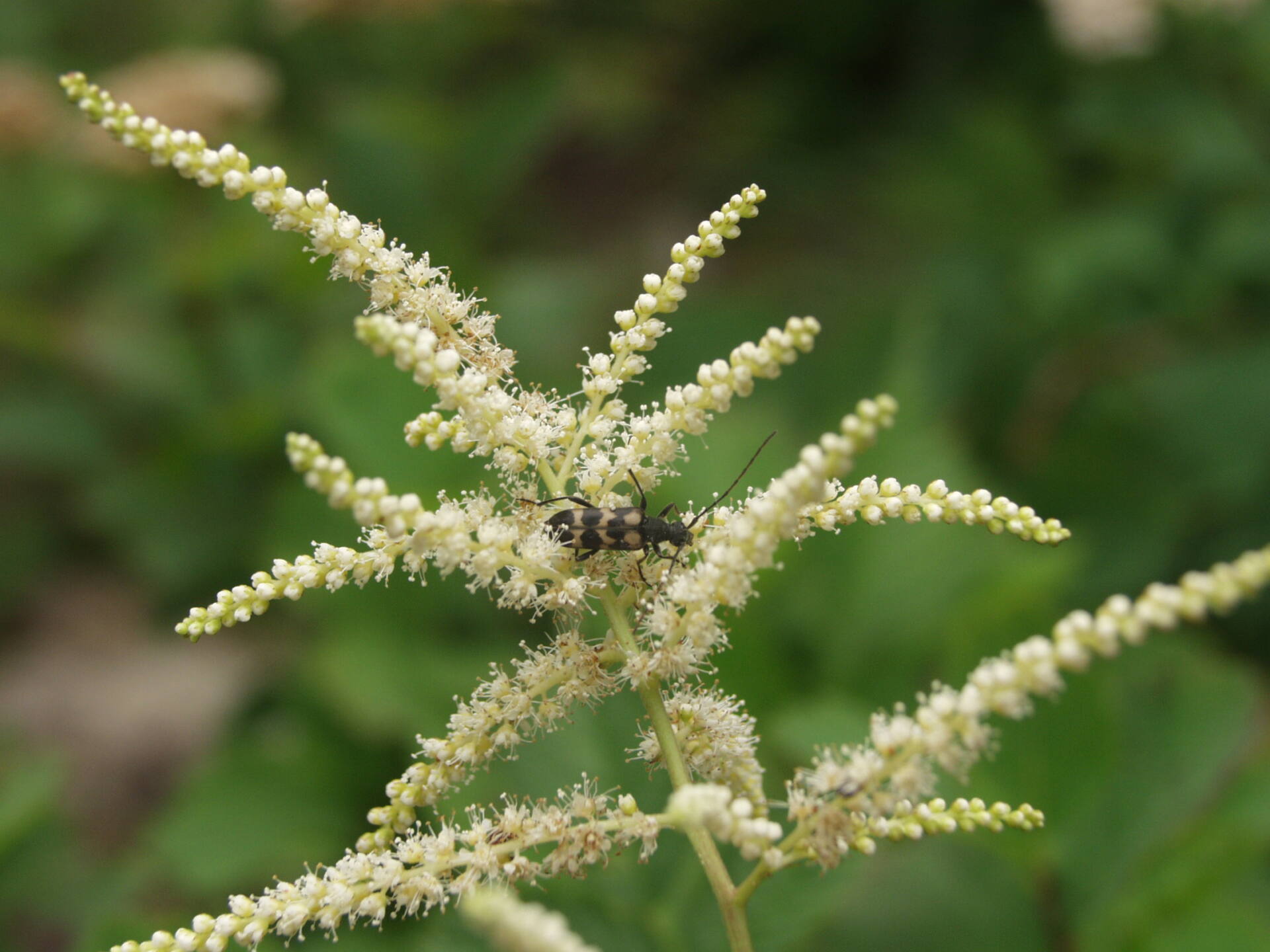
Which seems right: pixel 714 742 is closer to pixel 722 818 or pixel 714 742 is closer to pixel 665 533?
pixel 722 818

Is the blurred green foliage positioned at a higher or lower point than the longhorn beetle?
higher

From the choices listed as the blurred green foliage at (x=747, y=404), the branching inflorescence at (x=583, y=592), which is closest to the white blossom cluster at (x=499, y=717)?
the branching inflorescence at (x=583, y=592)

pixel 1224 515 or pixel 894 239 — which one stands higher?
pixel 894 239

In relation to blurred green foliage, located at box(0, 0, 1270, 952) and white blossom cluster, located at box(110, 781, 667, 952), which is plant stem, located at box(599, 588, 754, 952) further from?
blurred green foliage, located at box(0, 0, 1270, 952)

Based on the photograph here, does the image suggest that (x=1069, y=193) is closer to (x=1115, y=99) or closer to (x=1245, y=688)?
(x=1115, y=99)

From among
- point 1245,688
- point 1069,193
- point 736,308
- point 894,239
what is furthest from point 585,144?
point 1245,688

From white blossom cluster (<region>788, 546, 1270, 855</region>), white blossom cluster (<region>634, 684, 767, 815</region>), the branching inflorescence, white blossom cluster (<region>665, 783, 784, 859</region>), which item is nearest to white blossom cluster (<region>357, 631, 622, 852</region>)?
the branching inflorescence

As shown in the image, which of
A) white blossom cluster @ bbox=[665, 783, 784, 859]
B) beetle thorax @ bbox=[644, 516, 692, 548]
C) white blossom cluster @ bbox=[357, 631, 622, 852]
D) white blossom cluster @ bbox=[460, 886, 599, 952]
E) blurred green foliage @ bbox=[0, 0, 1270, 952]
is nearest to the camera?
white blossom cluster @ bbox=[460, 886, 599, 952]
